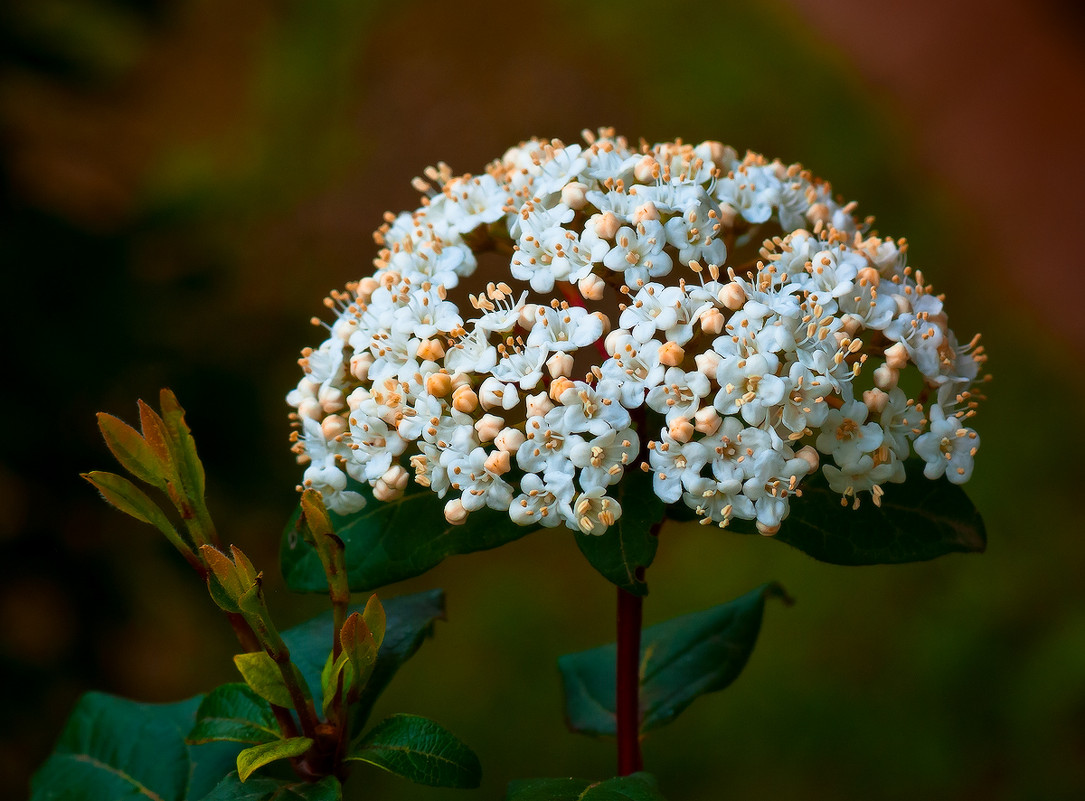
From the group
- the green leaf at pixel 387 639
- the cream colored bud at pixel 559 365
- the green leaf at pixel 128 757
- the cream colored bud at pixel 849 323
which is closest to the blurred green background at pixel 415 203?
the green leaf at pixel 128 757

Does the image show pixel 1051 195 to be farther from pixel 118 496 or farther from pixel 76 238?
pixel 118 496

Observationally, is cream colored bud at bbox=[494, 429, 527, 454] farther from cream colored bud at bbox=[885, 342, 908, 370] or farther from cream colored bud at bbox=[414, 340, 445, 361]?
cream colored bud at bbox=[885, 342, 908, 370]

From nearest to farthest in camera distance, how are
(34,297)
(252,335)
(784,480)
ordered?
(784,480) → (34,297) → (252,335)

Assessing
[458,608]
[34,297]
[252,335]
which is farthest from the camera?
[458,608]

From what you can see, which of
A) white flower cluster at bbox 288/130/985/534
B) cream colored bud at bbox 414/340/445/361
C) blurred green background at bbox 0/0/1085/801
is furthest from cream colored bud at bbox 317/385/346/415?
blurred green background at bbox 0/0/1085/801

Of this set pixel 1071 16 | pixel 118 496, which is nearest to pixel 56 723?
pixel 118 496

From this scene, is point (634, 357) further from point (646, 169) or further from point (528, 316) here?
point (646, 169)

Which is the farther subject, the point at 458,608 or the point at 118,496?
the point at 458,608
